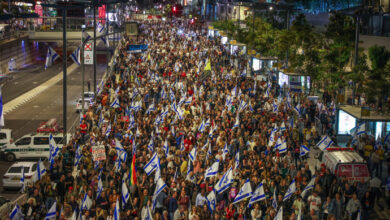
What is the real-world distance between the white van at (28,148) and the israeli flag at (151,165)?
10.2 m

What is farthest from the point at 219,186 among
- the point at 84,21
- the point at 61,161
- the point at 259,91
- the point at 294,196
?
the point at 84,21

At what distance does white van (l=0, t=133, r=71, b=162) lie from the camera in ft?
91.9

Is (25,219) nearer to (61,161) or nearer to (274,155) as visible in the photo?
(61,161)

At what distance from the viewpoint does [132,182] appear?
18.3 meters

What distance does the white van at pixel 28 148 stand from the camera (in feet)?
91.9

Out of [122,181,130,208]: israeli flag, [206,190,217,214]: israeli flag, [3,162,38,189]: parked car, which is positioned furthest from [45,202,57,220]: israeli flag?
[3,162,38,189]: parked car

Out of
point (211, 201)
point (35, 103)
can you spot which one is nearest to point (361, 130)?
point (211, 201)

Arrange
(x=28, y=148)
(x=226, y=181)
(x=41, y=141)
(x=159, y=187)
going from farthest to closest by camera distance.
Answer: (x=41, y=141), (x=28, y=148), (x=226, y=181), (x=159, y=187)

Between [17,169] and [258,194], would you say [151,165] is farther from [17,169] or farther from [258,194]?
[17,169]

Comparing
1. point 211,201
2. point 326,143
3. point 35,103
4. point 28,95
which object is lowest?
point 35,103

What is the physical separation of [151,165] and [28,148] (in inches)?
445

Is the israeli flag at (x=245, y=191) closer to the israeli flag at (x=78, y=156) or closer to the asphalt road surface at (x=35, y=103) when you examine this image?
the israeli flag at (x=78, y=156)

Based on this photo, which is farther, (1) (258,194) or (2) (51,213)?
(1) (258,194)

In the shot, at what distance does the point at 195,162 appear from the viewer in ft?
65.2
